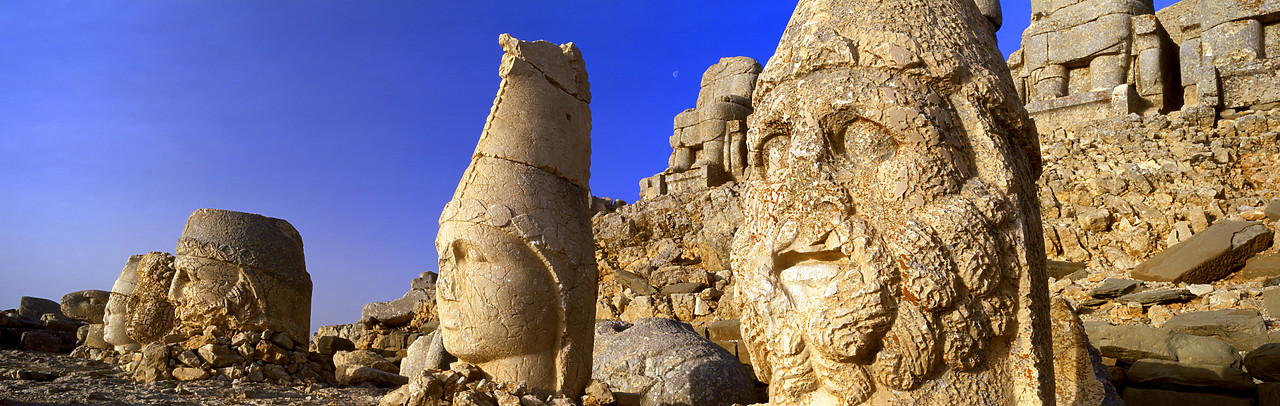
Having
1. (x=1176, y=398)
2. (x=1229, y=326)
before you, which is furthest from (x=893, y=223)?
(x=1229, y=326)

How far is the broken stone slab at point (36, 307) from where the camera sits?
1524 cm

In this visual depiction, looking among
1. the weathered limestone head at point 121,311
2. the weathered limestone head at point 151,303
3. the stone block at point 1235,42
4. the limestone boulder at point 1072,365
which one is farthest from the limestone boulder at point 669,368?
the stone block at point 1235,42

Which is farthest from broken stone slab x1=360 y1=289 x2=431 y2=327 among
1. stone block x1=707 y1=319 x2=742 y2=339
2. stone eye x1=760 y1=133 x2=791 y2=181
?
stone eye x1=760 y1=133 x2=791 y2=181

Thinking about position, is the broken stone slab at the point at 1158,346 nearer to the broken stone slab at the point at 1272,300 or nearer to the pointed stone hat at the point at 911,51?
the broken stone slab at the point at 1272,300

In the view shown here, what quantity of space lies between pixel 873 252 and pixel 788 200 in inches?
12.3

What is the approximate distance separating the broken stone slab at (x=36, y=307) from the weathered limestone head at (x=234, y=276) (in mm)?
9144

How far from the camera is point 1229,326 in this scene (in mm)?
5785

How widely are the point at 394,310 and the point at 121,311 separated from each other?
10.9ft

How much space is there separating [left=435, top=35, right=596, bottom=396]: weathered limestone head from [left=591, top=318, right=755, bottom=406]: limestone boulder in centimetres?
87

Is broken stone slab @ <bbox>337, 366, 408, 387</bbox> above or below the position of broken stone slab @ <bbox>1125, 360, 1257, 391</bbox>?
below

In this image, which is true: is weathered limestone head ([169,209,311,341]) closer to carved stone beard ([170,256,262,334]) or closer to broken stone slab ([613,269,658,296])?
carved stone beard ([170,256,262,334])

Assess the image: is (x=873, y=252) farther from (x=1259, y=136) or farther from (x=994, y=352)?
(x=1259, y=136)

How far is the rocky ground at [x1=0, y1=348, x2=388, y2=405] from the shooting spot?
5.84 metres

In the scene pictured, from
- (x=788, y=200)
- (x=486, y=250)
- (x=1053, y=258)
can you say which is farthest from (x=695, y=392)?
(x=1053, y=258)
